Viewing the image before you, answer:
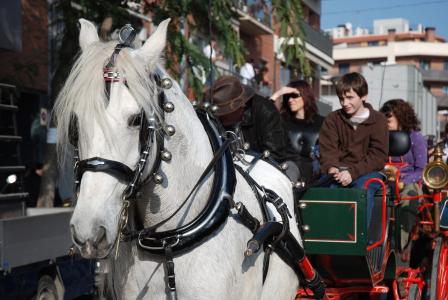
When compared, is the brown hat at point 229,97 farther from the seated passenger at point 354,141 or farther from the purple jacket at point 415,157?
the purple jacket at point 415,157

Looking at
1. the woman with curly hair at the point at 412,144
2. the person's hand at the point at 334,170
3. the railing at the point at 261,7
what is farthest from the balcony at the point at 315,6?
the person's hand at the point at 334,170

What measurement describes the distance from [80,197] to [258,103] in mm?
2243

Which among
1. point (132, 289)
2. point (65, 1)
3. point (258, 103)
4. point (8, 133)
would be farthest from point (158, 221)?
point (65, 1)

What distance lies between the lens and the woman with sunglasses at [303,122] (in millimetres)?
5723

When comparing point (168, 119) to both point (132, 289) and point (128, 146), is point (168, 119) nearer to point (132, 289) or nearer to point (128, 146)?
point (128, 146)

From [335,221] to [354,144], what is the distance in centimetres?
74

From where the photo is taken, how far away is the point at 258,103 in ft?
15.5

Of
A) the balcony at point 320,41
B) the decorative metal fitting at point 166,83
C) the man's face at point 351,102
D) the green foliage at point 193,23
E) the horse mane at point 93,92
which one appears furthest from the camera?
the balcony at point 320,41

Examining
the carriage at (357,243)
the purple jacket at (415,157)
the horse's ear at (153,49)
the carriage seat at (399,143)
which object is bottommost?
the carriage at (357,243)

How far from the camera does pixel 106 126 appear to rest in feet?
9.05

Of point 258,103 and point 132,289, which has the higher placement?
point 258,103

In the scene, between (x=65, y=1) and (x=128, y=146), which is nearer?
(x=128, y=146)

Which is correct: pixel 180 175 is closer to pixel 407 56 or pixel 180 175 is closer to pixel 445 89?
pixel 407 56

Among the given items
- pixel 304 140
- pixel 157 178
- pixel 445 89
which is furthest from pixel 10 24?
pixel 445 89
